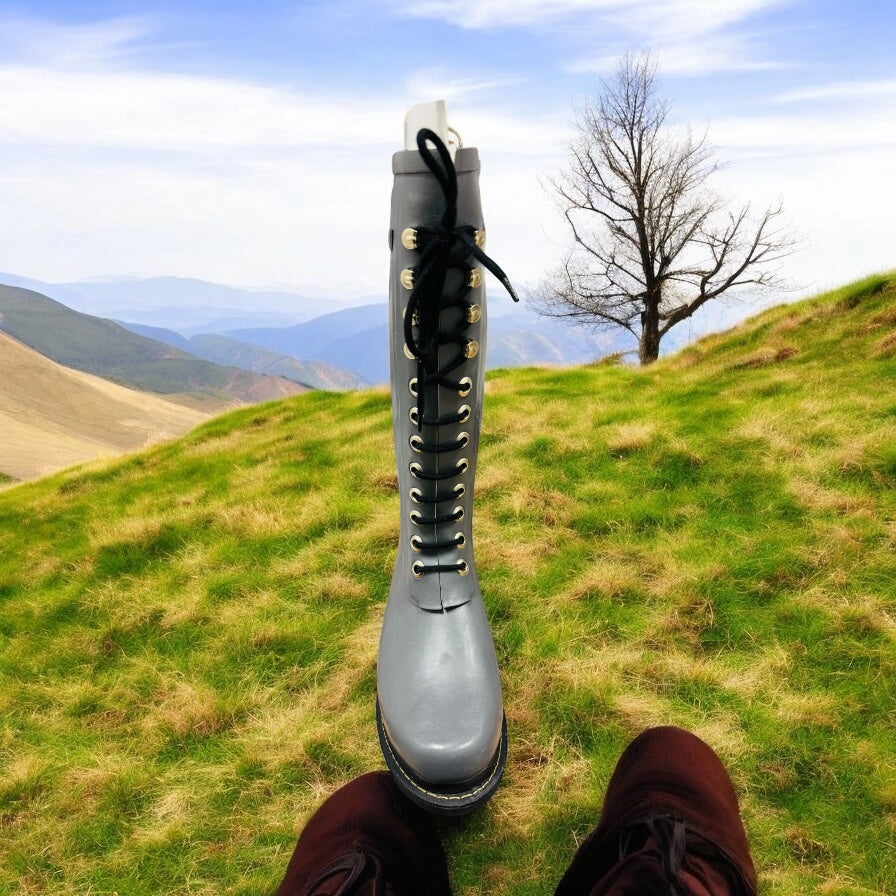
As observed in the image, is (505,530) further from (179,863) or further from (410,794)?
(179,863)

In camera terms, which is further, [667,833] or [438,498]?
[438,498]

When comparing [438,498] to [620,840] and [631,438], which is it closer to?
[620,840]

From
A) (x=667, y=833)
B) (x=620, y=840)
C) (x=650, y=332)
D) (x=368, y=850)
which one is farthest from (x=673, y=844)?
(x=650, y=332)

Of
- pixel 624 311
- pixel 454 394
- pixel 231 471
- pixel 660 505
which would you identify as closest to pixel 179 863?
pixel 454 394

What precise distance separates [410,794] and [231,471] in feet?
13.9

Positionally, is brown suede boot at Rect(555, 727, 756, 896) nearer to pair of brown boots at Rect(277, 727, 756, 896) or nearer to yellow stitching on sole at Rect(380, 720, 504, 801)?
pair of brown boots at Rect(277, 727, 756, 896)

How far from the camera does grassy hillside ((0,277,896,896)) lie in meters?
1.99

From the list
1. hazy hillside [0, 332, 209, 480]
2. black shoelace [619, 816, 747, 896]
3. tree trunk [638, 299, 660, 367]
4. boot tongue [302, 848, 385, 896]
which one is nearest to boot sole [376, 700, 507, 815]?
boot tongue [302, 848, 385, 896]

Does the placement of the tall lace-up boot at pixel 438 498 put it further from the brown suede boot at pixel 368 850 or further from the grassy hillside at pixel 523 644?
the grassy hillside at pixel 523 644

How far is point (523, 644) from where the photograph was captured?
2.72m

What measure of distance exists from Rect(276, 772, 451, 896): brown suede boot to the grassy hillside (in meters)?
0.15

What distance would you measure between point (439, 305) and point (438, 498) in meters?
0.71

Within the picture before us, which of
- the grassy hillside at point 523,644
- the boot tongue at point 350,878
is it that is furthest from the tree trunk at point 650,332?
the boot tongue at point 350,878

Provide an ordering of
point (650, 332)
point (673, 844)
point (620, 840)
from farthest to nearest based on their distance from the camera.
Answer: point (650, 332) < point (620, 840) < point (673, 844)
